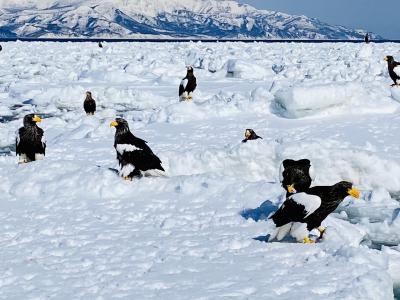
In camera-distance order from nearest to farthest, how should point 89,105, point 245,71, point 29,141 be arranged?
point 29,141 < point 89,105 < point 245,71

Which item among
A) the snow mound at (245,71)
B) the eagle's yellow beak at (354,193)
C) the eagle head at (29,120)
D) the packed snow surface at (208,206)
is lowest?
the packed snow surface at (208,206)

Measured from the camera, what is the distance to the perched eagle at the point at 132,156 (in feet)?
22.8

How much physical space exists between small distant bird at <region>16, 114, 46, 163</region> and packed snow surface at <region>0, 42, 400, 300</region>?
0.98ft

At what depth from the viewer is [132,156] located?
6953mm

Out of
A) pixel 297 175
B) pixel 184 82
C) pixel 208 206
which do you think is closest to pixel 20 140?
pixel 208 206

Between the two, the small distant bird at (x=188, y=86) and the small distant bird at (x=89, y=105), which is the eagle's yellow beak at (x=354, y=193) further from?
the small distant bird at (x=188, y=86)

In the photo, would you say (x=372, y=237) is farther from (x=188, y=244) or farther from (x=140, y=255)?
(x=140, y=255)

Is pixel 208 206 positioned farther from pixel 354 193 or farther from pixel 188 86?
pixel 188 86

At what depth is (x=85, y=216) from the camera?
6.07 meters

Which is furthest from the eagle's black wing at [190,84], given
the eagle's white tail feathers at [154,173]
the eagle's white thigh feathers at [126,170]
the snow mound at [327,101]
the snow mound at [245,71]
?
the eagle's white thigh feathers at [126,170]

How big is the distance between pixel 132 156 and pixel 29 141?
2.04 m

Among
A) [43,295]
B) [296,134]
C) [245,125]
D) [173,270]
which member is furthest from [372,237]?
[245,125]

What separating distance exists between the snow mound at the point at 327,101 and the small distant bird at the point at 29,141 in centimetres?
483

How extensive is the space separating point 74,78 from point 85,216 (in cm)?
1610
